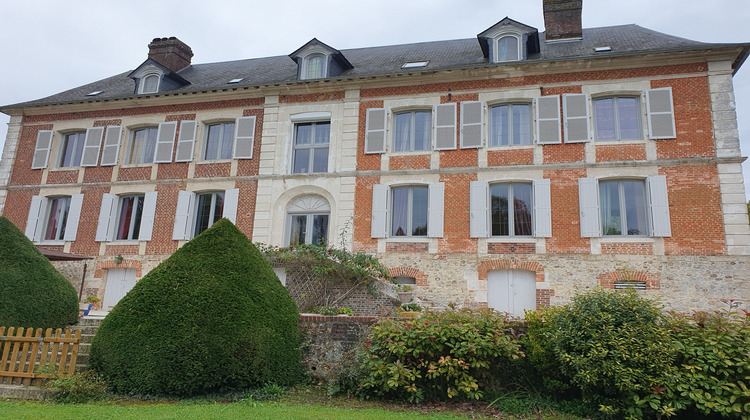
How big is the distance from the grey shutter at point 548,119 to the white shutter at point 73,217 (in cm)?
1351

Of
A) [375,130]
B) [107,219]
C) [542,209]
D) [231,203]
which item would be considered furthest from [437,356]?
[107,219]

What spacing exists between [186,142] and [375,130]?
5.84m

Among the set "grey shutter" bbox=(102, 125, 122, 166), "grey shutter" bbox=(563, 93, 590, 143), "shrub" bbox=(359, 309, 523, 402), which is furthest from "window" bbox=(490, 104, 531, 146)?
"grey shutter" bbox=(102, 125, 122, 166)

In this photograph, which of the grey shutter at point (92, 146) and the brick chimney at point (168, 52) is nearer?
the grey shutter at point (92, 146)

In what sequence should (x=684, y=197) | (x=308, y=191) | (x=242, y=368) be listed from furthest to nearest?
(x=308, y=191) < (x=684, y=197) < (x=242, y=368)

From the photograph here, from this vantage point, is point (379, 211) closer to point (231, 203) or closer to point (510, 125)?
point (510, 125)

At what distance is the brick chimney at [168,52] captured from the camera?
18078 millimetres

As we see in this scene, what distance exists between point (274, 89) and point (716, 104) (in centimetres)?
1130

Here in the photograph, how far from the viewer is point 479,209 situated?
1232 cm

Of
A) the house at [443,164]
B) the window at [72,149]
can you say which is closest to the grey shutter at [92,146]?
the house at [443,164]

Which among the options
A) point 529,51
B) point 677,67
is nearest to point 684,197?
point 677,67

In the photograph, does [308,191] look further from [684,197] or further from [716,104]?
[716,104]

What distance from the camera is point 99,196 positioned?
15.1 metres

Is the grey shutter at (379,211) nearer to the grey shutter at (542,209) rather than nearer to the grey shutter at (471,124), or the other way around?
the grey shutter at (471,124)
